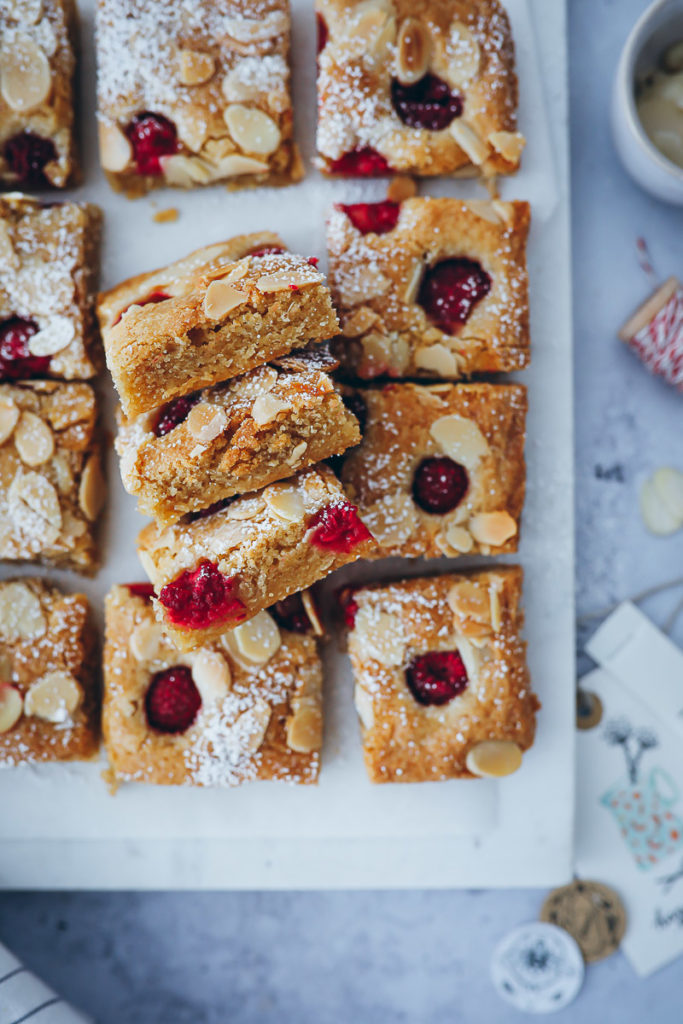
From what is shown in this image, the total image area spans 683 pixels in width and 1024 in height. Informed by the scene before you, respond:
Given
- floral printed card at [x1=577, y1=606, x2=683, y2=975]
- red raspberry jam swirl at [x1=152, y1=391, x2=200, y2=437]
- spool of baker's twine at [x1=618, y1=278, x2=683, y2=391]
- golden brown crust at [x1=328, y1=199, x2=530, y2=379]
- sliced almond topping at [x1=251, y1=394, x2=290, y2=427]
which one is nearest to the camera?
sliced almond topping at [x1=251, y1=394, x2=290, y2=427]

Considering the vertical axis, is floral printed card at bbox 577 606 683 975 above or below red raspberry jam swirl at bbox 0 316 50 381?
below

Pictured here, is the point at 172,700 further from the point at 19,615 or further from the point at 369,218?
the point at 369,218

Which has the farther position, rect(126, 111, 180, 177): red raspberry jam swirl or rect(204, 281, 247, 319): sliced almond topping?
rect(126, 111, 180, 177): red raspberry jam swirl

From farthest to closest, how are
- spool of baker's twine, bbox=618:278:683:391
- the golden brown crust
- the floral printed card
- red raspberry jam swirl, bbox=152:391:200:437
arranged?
the floral printed card → spool of baker's twine, bbox=618:278:683:391 → the golden brown crust → red raspberry jam swirl, bbox=152:391:200:437

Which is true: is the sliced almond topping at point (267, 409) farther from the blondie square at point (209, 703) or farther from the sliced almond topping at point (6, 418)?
the sliced almond topping at point (6, 418)

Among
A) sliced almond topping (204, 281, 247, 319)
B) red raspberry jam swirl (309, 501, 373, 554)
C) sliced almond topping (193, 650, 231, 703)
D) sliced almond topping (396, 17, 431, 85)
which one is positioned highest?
sliced almond topping (396, 17, 431, 85)

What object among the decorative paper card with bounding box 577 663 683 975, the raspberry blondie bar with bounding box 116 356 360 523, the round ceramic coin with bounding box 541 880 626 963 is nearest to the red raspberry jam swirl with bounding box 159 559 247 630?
the raspberry blondie bar with bounding box 116 356 360 523

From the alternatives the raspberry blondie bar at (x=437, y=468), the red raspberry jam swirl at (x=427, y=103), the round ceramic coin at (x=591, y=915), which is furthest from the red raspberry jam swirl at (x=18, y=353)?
the round ceramic coin at (x=591, y=915)

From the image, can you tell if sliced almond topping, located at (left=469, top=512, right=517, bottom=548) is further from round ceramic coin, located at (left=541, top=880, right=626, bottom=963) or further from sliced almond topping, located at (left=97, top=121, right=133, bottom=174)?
sliced almond topping, located at (left=97, top=121, right=133, bottom=174)
